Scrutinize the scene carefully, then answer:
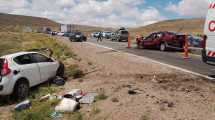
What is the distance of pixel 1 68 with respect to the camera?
38.7 feet

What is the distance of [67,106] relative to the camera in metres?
9.53

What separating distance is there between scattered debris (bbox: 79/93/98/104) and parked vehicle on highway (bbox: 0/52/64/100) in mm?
2676

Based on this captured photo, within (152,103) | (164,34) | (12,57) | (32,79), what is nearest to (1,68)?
(12,57)

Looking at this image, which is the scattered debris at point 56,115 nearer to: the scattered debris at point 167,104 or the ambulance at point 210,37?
the scattered debris at point 167,104

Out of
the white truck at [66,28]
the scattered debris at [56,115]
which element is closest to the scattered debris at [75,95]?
the scattered debris at [56,115]

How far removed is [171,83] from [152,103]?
2571 mm

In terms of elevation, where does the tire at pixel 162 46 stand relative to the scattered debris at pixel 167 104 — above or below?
below

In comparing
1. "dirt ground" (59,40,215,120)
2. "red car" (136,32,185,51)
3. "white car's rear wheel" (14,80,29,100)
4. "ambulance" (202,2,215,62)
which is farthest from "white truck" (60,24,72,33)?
"ambulance" (202,2,215,62)

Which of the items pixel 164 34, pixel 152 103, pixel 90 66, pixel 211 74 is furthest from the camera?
pixel 164 34

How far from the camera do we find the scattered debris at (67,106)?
9434 mm

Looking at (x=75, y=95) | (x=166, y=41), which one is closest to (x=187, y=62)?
(x=75, y=95)

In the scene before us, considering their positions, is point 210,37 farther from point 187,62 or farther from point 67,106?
point 187,62

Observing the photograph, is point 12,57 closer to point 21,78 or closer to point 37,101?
point 21,78

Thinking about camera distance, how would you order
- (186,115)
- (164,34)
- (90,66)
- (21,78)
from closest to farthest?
(186,115) < (21,78) < (90,66) < (164,34)
